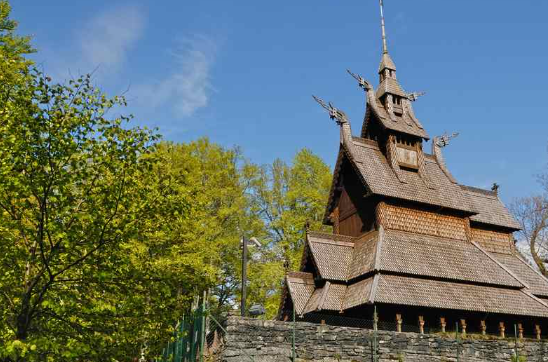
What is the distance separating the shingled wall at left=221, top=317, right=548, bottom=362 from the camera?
15.6 meters

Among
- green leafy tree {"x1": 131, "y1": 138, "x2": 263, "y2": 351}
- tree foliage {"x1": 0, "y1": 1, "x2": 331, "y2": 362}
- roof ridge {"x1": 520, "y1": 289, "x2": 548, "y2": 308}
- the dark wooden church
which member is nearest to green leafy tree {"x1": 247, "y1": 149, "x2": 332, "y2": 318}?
green leafy tree {"x1": 131, "y1": 138, "x2": 263, "y2": 351}

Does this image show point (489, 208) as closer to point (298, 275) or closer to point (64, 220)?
point (298, 275)

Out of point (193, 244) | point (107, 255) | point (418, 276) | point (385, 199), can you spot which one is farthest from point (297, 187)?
point (107, 255)

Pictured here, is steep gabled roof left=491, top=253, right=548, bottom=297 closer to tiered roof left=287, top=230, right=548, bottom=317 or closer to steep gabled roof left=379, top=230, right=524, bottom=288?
tiered roof left=287, top=230, right=548, bottom=317

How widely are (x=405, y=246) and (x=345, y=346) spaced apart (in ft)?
33.3

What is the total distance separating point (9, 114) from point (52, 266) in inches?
147

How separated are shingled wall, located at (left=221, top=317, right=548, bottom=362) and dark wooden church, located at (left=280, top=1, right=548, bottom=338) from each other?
398 cm

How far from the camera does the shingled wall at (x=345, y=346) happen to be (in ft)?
51.1

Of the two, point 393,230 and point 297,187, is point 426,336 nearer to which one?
point 393,230

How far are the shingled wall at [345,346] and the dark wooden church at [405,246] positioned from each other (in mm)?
3984

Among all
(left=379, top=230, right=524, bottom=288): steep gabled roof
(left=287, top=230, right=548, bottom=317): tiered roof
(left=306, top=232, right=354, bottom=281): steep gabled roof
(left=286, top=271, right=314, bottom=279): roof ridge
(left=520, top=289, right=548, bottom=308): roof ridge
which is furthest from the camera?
(left=286, top=271, right=314, bottom=279): roof ridge

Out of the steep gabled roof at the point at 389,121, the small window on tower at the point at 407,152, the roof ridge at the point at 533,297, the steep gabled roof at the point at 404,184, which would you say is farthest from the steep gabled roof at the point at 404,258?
the steep gabled roof at the point at 389,121

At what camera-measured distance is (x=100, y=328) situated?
13.2 meters

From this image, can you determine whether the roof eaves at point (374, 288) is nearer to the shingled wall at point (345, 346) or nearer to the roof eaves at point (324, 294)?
the roof eaves at point (324, 294)
